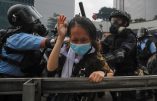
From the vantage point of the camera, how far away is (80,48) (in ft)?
10.3

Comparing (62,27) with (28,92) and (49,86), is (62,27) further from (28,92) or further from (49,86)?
(28,92)

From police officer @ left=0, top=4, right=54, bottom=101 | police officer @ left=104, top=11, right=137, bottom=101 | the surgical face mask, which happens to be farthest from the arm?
police officer @ left=104, top=11, right=137, bottom=101

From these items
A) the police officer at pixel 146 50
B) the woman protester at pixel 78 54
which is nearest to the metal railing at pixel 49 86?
the woman protester at pixel 78 54

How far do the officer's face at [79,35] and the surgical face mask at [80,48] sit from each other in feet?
0.11

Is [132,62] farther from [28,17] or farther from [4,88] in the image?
[4,88]

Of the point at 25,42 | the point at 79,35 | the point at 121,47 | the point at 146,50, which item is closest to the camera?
the point at 79,35

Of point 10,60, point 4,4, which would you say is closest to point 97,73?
point 10,60

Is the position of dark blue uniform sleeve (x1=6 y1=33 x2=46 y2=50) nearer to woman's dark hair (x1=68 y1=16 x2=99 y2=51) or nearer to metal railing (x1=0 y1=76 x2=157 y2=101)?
woman's dark hair (x1=68 y1=16 x2=99 y2=51)

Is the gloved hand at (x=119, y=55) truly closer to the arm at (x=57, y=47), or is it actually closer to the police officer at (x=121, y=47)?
the police officer at (x=121, y=47)

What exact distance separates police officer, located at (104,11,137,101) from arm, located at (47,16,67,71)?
1744 millimetres

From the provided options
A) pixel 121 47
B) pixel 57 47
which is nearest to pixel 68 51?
pixel 57 47

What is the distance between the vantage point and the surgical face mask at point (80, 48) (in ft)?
10.3

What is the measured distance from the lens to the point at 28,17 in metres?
4.47

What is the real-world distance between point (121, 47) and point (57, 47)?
2.07 m
